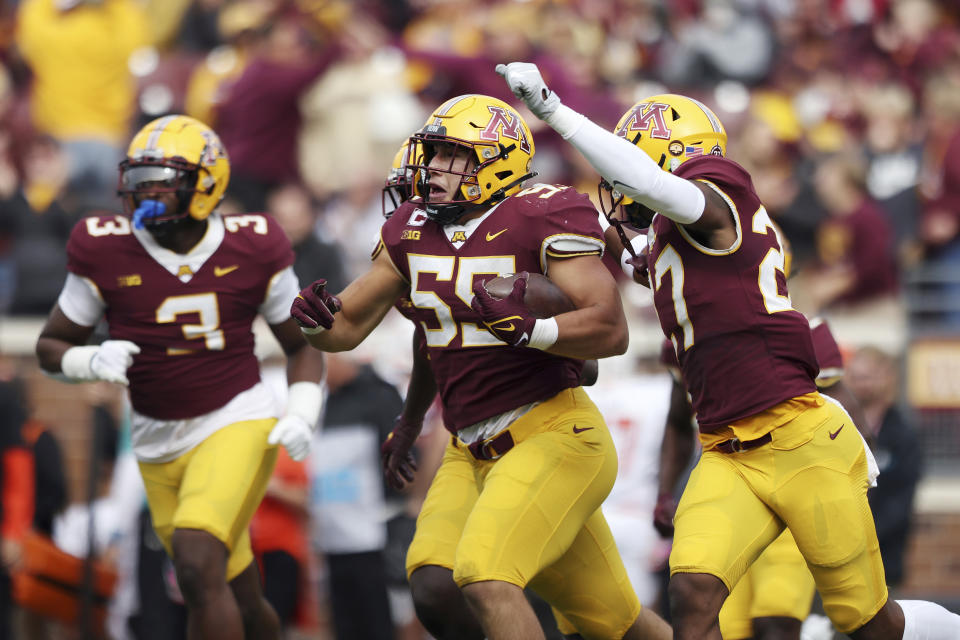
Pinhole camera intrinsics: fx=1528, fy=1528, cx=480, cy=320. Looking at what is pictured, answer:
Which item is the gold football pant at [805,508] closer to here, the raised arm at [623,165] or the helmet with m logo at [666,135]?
the raised arm at [623,165]

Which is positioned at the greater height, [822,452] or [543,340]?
[543,340]

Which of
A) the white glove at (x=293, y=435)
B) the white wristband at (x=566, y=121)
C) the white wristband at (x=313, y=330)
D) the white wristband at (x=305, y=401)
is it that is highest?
the white wristband at (x=566, y=121)

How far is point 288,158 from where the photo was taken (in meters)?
10.4

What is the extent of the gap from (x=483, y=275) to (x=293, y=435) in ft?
4.35

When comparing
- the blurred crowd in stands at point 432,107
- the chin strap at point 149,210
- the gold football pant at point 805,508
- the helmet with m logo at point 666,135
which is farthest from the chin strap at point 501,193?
the blurred crowd in stands at point 432,107

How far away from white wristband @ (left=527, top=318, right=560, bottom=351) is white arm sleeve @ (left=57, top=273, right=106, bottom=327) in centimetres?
222

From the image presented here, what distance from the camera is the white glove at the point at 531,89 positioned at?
464cm

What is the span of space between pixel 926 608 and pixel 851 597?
0.42 m

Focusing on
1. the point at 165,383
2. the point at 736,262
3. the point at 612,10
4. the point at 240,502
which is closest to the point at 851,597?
the point at 736,262

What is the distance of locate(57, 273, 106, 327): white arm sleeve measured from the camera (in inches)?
244

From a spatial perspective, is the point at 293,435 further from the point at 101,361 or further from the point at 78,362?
the point at 78,362

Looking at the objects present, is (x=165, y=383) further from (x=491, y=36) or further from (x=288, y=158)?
(x=491, y=36)

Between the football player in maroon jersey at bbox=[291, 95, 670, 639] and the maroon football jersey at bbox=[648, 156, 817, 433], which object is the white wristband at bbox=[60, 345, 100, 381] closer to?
the football player in maroon jersey at bbox=[291, 95, 670, 639]

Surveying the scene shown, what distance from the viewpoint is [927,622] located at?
517 centimetres
